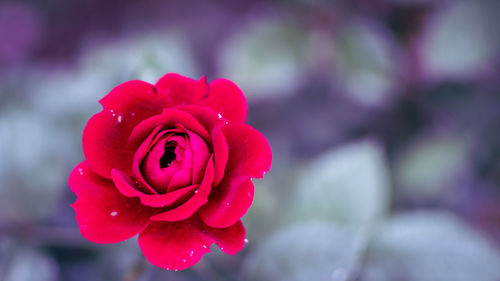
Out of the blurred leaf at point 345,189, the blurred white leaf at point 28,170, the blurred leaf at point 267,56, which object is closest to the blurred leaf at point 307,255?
the blurred leaf at point 345,189

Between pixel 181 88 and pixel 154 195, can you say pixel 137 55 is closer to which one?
pixel 181 88

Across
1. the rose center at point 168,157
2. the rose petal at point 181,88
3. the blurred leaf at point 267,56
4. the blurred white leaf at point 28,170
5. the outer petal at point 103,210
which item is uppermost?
the blurred leaf at point 267,56

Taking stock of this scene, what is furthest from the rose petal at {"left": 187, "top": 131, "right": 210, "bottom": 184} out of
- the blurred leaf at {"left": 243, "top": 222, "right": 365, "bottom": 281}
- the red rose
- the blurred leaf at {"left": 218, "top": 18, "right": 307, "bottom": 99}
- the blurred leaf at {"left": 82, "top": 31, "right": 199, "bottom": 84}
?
the blurred leaf at {"left": 218, "top": 18, "right": 307, "bottom": 99}

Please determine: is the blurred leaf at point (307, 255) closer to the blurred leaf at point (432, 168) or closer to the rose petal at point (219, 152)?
the rose petal at point (219, 152)

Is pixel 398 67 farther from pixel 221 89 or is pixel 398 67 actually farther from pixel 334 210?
pixel 221 89

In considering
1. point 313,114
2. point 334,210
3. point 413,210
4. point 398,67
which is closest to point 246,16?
point 313,114

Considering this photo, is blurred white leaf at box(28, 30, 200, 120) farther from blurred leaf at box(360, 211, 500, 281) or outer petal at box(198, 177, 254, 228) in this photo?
blurred leaf at box(360, 211, 500, 281)

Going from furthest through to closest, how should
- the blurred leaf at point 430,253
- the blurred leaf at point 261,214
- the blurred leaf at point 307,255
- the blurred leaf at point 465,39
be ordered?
the blurred leaf at point 465,39, the blurred leaf at point 261,214, the blurred leaf at point 430,253, the blurred leaf at point 307,255
